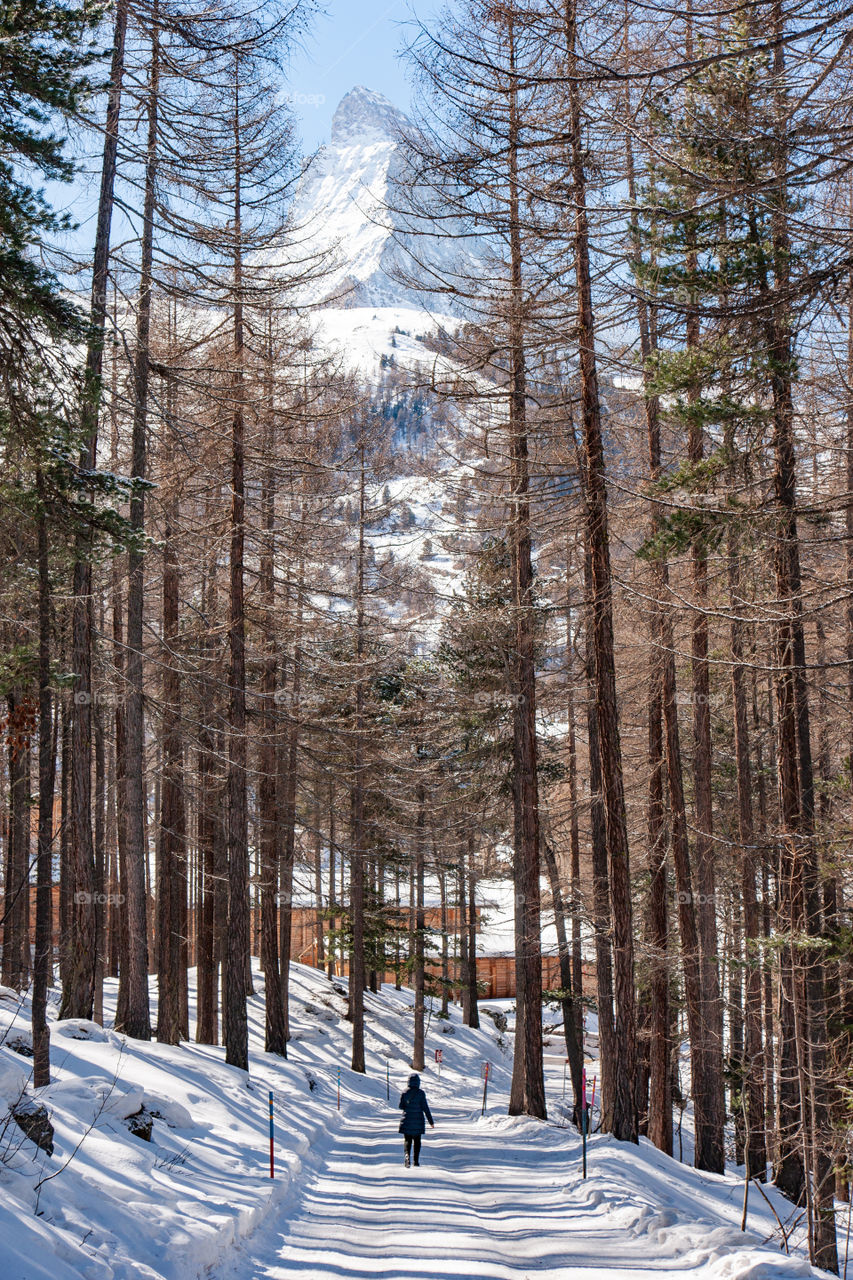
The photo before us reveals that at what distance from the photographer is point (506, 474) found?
15836 mm

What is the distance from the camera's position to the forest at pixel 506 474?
8078 mm

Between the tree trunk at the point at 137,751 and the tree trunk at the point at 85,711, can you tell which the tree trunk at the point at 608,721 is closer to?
the tree trunk at the point at 85,711

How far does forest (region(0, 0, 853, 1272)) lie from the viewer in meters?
8.08

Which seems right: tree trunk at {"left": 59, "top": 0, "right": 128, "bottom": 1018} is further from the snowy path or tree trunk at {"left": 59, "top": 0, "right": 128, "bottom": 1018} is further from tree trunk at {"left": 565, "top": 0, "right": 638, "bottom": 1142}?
tree trunk at {"left": 565, "top": 0, "right": 638, "bottom": 1142}

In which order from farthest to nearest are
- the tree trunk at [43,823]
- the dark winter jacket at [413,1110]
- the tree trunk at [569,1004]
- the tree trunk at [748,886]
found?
1. the tree trunk at [569,1004]
2. the tree trunk at [748,886]
3. the dark winter jacket at [413,1110]
4. the tree trunk at [43,823]

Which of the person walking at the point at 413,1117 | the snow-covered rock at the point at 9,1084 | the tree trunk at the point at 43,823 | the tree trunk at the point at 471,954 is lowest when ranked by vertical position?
the tree trunk at the point at 471,954

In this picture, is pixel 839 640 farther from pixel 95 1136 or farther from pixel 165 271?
pixel 95 1136

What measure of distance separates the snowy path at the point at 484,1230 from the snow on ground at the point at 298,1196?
0.03 m

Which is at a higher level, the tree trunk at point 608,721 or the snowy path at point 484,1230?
the tree trunk at point 608,721

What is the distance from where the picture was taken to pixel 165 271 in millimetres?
14055

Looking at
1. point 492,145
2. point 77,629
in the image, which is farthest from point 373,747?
point 492,145

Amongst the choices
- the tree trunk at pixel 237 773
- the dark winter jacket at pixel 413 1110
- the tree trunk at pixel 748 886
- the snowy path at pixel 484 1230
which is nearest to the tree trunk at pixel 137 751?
the tree trunk at pixel 237 773

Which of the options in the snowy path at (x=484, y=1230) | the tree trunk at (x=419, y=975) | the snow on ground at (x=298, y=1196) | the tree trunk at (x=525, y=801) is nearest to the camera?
the snow on ground at (x=298, y=1196)

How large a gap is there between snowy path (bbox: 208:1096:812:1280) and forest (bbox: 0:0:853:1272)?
190cm
